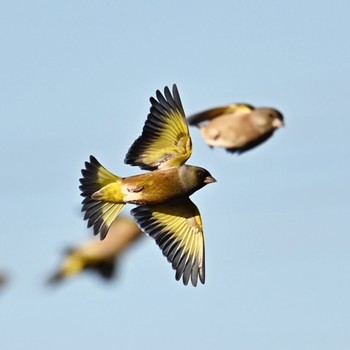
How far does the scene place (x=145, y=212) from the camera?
8.44 meters

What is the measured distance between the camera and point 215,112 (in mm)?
11156

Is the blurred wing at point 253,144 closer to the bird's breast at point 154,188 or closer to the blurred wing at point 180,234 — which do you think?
the blurred wing at point 180,234

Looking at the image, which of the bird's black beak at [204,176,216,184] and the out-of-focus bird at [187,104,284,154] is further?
the out-of-focus bird at [187,104,284,154]

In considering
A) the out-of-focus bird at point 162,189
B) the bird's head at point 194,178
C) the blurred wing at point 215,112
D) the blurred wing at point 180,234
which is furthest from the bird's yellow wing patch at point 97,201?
the blurred wing at point 215,112

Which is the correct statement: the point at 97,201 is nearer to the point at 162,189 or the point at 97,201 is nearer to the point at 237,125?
the point at 162,189

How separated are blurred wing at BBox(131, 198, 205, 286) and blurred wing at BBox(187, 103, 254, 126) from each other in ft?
7.72

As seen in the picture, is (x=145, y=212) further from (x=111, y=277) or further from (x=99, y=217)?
(x=111, y=277)

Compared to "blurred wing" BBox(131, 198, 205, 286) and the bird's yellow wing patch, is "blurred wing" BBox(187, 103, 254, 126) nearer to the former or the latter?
"blurred wing" BBox(131, 198, 205, 286)

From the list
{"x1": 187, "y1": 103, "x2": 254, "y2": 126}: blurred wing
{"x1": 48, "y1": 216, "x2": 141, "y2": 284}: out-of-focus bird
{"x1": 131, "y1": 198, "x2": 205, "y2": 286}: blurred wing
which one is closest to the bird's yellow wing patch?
{"x1": 131, "y1": 198, "x2": 205, "y2": 286}: blurred wing

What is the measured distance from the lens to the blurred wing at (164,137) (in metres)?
8.23

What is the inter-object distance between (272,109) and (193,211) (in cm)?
266

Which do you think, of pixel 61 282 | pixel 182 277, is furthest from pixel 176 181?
pixel 61 282

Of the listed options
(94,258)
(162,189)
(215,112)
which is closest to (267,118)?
(215,112)

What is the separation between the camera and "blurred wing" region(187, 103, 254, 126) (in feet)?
36.0
